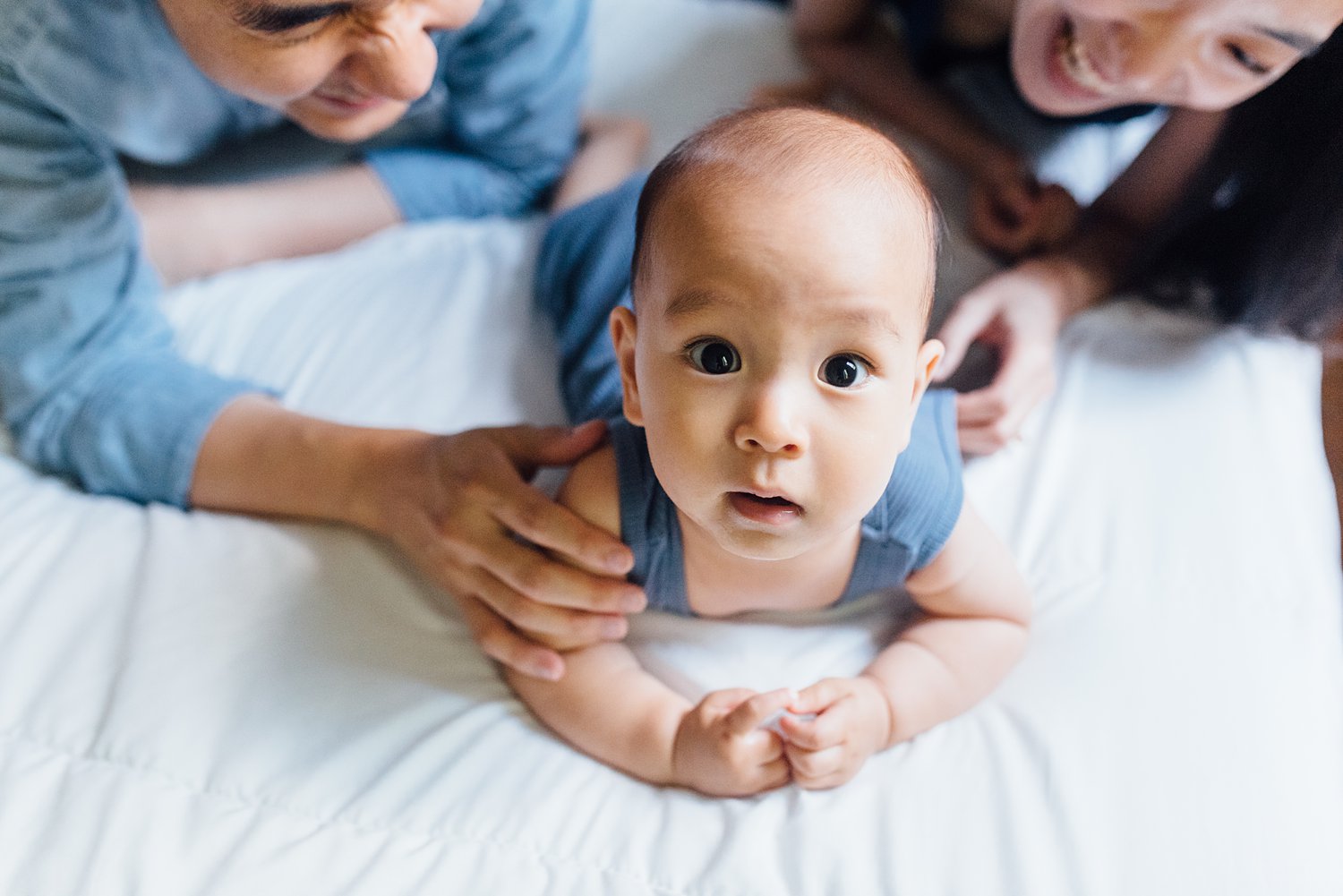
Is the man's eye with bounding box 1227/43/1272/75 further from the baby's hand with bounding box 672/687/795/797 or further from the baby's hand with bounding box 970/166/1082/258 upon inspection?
the baby's hand with bounding box 672/687/795/797

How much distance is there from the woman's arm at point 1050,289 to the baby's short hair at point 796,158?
28 cm

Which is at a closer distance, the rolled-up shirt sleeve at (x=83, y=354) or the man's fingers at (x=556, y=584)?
the man's fingers at (x=556, y=584)

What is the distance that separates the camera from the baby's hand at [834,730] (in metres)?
0.69

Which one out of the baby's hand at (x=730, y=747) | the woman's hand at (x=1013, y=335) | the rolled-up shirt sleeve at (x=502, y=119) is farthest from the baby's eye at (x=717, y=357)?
the rolled-up shirt sleeve at (x=502, y=119)

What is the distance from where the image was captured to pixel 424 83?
73 cm

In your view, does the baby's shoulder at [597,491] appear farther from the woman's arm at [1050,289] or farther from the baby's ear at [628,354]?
the woman's arm at [1050,289]

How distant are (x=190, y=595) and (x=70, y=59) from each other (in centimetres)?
43

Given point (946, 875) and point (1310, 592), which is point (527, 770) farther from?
point (1310, 592)

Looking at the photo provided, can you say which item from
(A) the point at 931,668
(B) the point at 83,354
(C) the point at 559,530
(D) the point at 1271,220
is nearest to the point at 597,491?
(C) the point at 559,530

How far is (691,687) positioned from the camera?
0.78 m

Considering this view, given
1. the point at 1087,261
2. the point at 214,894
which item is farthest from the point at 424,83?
the point at 1087,261

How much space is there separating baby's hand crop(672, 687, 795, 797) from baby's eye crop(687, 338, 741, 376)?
0.23 meters

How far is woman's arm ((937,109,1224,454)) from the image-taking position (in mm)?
903

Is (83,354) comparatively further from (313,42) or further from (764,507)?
(764,507)
